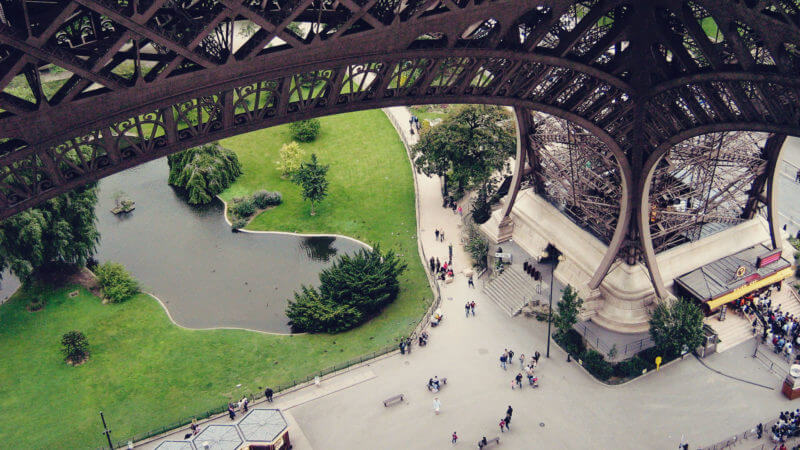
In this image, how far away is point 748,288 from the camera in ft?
184

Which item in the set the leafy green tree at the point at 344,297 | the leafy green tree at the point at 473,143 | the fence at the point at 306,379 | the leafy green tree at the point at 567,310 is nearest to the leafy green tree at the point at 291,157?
the leafy green tree at the point at 473,143

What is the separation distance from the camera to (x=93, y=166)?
3153 centimetres

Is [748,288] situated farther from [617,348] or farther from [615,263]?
[617,348]

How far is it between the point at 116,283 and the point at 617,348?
36.1m

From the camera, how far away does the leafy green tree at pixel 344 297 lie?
5694 centimetres

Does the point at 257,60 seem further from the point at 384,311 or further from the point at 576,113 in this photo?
the point at 384,311

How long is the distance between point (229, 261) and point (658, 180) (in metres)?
33.2

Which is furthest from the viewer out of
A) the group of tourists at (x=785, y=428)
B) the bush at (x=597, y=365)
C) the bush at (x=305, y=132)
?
the bush at (x=305, y=132)

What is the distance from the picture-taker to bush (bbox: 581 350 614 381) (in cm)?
5202

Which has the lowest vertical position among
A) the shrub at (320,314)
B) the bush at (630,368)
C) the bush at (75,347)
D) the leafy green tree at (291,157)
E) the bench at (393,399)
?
the bush at (630,368)

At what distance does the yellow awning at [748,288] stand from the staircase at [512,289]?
439 inches

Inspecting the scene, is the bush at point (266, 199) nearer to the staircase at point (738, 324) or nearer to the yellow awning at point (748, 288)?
the staircase at point (738, 324)

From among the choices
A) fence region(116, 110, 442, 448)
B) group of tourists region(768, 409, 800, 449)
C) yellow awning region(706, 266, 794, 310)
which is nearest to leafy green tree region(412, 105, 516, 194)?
fence region(116, 110, 442, 448)

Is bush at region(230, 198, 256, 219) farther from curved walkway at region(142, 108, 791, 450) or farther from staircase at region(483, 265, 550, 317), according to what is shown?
curved walkway at region(142, 108, 791, 450)
